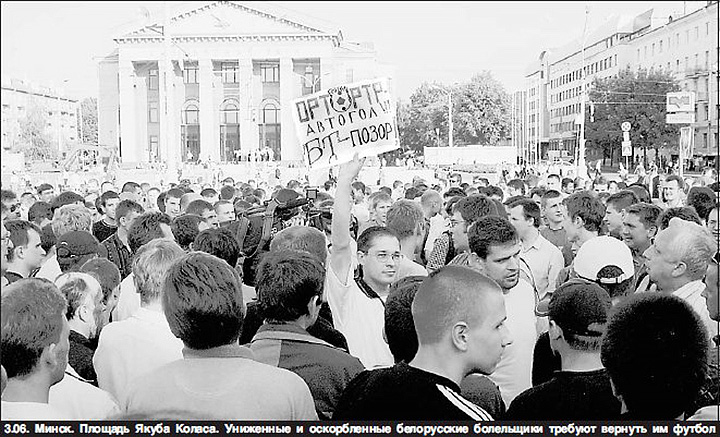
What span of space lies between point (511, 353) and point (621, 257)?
0.80 m

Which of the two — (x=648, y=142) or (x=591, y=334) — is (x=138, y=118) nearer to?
(x=648, y=142)

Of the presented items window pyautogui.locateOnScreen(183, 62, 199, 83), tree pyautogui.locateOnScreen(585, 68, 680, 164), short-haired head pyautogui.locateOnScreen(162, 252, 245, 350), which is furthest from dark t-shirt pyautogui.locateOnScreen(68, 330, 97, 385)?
window pyautogui.locateOnScreen(183, 62, 199, 83)

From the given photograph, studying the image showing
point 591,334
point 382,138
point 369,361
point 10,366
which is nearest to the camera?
point 10,366

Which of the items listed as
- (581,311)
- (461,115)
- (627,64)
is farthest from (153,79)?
(581,311)

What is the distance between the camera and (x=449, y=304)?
2914 millimetres

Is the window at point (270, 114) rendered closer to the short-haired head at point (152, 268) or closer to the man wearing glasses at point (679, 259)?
the man wearing glasses at point (679, 259)

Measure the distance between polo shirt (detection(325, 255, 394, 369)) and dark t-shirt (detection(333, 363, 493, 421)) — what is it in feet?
5.16

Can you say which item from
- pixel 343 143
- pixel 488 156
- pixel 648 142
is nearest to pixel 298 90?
pixel 488 156

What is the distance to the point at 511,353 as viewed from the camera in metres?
4.55

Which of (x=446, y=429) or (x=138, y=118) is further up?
(x=138, y=118)

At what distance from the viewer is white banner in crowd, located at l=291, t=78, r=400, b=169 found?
654cm

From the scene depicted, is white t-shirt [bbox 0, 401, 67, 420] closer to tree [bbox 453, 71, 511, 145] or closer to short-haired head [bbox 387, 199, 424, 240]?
short-haired head [bbox 387, 199, 424, 240]

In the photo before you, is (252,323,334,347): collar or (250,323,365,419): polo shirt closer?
(250,323,365,419): polo shirt

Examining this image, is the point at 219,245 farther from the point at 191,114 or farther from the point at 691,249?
the point at 191,114
